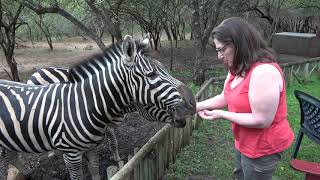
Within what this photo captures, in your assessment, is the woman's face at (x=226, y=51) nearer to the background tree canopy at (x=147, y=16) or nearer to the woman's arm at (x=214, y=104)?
the woman's arm at (x=214, y=104)

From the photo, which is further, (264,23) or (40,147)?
(264,23)

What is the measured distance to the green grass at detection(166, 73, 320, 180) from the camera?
4.42m

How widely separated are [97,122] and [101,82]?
0.38m

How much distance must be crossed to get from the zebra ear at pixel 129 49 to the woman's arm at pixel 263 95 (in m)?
1.15

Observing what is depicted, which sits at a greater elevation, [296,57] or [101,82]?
[101,82]

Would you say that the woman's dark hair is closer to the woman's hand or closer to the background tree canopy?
the woman's hand

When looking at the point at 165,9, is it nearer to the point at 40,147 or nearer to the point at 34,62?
the point at 34,62

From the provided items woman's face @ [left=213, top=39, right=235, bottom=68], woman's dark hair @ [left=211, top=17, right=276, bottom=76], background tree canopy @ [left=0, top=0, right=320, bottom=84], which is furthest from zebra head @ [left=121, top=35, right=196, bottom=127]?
background tree canopy @ [left=0, top=0, right=320, bottom=84]

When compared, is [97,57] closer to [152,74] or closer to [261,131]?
[152,74]

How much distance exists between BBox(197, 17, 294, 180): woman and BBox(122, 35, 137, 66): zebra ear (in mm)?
→ 860

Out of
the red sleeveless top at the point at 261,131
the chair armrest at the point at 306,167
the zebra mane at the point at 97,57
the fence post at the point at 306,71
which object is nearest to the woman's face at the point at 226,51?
the red sleeveless top at the point at 261,131

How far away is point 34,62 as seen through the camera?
17.9 meters

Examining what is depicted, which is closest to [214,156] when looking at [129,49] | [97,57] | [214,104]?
[214,104]

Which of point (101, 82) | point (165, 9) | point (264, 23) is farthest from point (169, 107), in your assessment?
point (264, 23)
